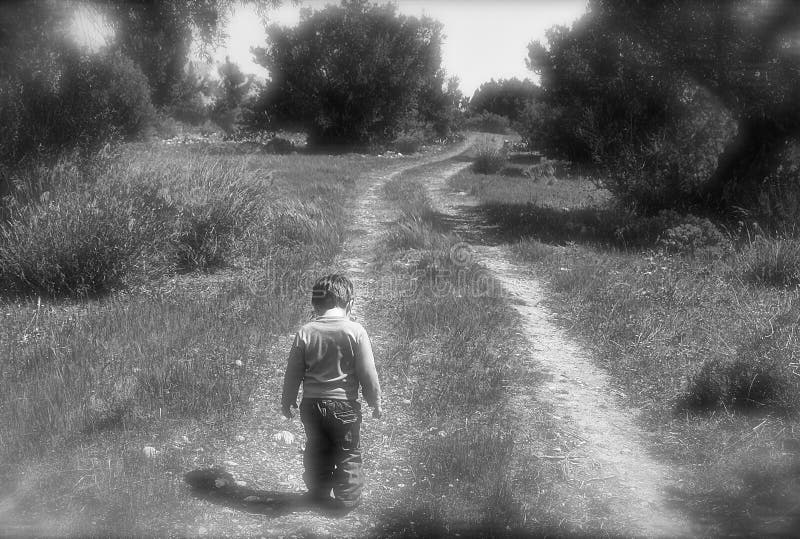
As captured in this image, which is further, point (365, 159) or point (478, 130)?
point (478, 130)

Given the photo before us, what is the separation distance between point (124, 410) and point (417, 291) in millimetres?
4447

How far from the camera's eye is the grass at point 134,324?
15.0 ft

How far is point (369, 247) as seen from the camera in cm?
1198

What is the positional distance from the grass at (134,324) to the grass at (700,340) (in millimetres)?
3285

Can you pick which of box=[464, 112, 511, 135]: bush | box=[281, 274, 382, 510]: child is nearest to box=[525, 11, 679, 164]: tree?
box=[281, 274, 382, 510]: child

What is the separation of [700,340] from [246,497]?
15.7 ft

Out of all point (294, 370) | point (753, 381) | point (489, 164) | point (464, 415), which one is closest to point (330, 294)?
point (294, 370)

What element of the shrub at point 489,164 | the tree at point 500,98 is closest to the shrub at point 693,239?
the shrub at point 489,164

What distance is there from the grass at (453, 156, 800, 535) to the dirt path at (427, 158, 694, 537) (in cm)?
17

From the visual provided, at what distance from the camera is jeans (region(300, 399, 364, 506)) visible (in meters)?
4.30

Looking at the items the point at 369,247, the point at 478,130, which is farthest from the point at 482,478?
the point at 478,130

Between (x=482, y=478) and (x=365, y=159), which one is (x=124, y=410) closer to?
(x=482, y=478)

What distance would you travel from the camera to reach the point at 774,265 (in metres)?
9.54

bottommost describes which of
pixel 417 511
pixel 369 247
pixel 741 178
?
pixel 417 511
